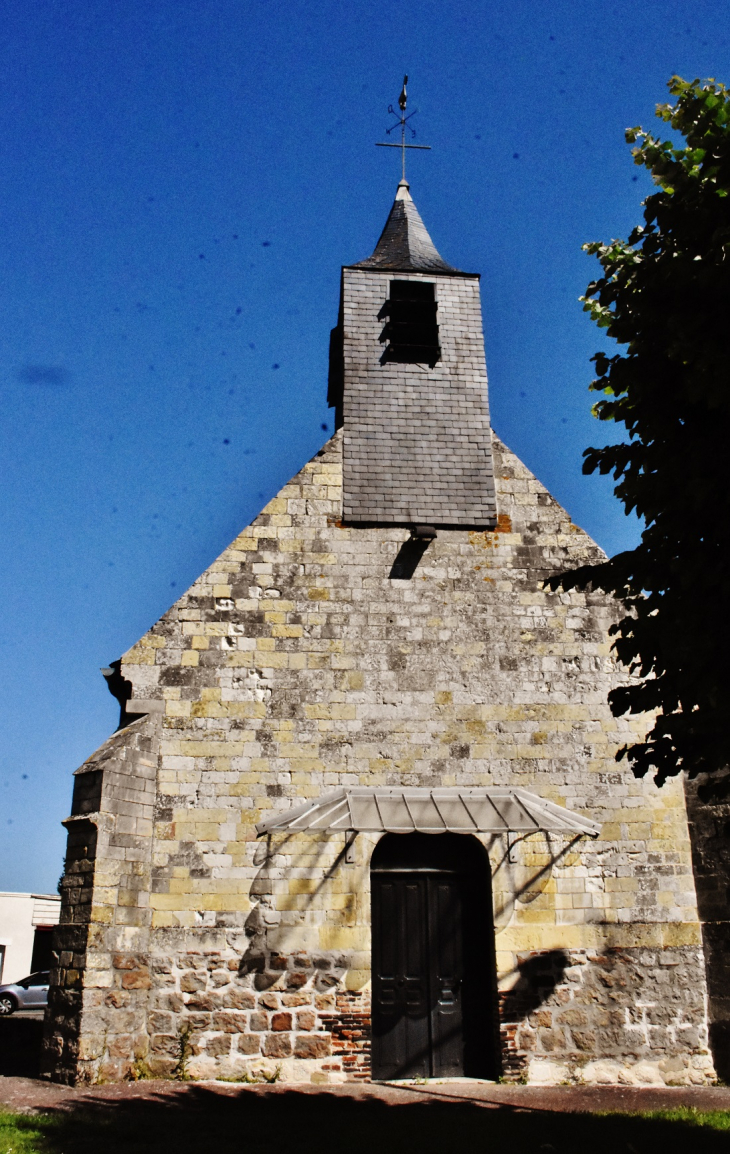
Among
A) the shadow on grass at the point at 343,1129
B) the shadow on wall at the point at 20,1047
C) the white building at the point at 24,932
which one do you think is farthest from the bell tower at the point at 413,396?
the white building at the point at 24,932

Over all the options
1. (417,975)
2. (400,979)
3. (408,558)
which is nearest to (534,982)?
(417,975)

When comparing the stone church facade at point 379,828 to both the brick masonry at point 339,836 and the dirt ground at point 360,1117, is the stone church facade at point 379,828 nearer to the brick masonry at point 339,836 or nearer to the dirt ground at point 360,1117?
the brick masonry at point 339,836

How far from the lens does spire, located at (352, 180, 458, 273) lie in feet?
39.0

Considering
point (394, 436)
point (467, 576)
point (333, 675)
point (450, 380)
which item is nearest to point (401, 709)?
point (333, 675)

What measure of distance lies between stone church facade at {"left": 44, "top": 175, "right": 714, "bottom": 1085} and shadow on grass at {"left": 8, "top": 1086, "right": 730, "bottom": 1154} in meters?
1.00

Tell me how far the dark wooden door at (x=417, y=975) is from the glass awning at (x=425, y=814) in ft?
3.10

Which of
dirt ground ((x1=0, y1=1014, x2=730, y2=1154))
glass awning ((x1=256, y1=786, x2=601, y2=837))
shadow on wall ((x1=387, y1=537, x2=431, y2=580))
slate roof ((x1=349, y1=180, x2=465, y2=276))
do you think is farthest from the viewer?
slate roof ((x1=349, y1=180, x2=465, y2=276))

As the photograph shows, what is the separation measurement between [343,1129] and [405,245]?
1061 cm

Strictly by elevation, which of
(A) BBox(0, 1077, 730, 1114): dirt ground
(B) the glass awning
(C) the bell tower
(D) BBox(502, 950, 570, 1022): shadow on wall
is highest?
(C) the bell tower

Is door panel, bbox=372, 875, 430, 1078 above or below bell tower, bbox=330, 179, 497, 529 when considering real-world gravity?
below

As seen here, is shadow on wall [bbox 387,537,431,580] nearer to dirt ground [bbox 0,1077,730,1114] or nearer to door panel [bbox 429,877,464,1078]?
door panel [bbox 429,877,464,1078]

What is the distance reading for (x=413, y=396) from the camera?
10984mm

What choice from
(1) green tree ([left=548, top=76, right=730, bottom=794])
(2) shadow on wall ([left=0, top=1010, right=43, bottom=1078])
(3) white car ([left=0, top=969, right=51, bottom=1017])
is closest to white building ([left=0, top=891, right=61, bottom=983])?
(3) white car ([left=0, top=969, right=51, bottom=1017])

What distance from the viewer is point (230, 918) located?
8477 millimetres
